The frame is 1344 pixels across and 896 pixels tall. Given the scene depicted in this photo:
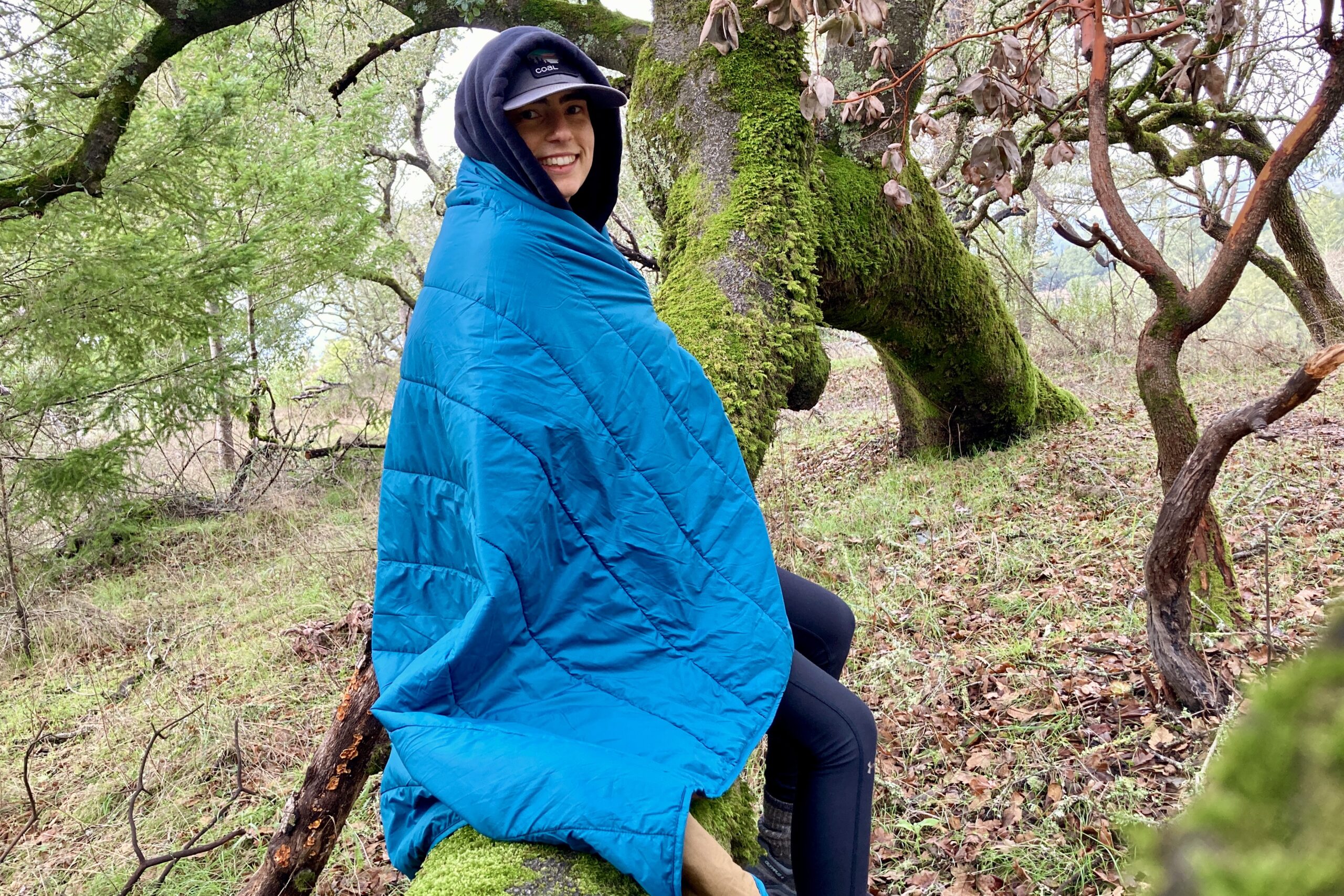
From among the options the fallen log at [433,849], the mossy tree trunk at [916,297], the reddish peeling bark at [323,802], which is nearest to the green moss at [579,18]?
the mossy tree trunk at [916,297]

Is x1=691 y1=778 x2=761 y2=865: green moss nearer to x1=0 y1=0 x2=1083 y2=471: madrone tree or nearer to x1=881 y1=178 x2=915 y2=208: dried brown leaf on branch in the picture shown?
x1=0 y1=0 x2=1083 y2=471: madrone tree

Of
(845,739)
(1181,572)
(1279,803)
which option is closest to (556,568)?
(845,739)

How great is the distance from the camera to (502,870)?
1470 mm

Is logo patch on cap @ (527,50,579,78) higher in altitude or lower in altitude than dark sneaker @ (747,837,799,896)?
higher

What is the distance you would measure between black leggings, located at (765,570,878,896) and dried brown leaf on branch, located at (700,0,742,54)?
78.1 inches

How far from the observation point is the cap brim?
2.00 meters

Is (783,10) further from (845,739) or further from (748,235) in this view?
(845,739)

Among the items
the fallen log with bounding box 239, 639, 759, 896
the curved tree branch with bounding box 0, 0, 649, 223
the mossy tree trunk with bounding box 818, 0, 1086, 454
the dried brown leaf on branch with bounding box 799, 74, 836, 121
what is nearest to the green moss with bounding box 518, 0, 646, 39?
the curved tree branch with bounding box 0, 0, 649, 223

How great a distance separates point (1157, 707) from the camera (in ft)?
9.70

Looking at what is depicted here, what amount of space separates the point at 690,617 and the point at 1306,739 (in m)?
1.70

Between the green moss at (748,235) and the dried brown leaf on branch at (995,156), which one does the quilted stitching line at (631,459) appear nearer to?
the green moss at (748,235)

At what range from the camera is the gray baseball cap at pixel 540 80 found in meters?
2.00

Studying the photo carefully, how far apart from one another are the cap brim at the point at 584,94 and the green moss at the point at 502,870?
1635 millimetres

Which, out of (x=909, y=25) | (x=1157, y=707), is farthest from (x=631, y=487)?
(x=909, y=25)
